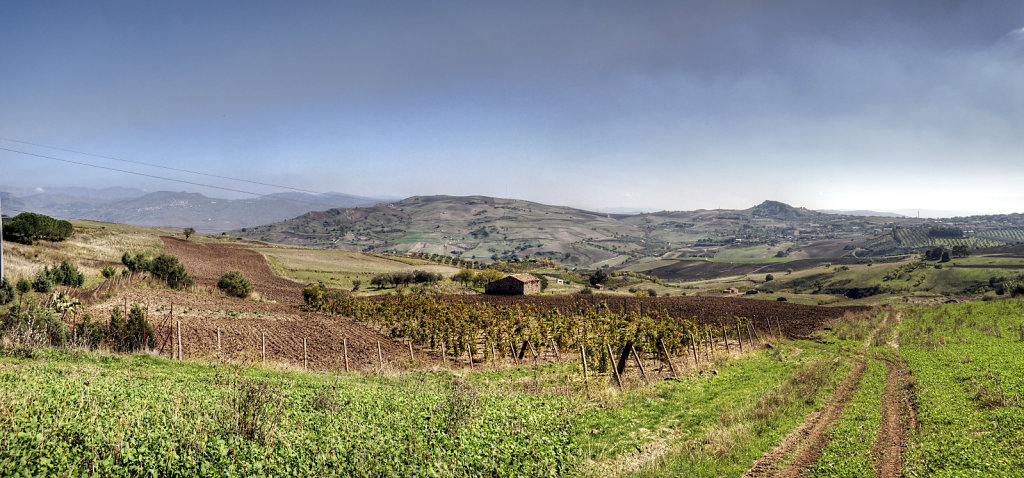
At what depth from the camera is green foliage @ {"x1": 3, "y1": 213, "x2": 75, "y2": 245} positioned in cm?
4422

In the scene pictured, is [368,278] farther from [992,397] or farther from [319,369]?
[992,397]

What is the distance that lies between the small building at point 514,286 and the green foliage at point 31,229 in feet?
179

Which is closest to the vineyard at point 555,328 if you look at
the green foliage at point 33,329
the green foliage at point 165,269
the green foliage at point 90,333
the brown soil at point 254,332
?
the brown soil at point 254,332

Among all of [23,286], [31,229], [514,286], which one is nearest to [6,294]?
[23,286]

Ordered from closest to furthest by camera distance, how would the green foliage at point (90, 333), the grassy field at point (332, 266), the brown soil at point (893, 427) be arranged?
1. the brown soil at point (893, 427)
2. the green foliage at point (90, 333)
3. the grassy field at point (332, 266)

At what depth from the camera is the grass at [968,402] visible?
411 inches

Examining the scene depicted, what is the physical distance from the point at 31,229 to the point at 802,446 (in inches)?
2619

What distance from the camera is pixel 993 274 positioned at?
110938mm

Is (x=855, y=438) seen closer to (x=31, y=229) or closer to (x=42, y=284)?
(x=42, y=284)

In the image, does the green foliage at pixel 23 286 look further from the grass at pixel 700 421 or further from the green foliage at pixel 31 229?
the grass at pixel 700 421

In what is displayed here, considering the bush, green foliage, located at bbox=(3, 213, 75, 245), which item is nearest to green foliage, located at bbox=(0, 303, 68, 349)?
the bush

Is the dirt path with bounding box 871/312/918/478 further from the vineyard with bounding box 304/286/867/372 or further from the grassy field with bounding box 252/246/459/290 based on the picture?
the grassy field with bounding box 252/246/459/290

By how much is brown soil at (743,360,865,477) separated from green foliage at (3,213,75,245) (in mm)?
63767

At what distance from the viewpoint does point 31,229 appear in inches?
1802
